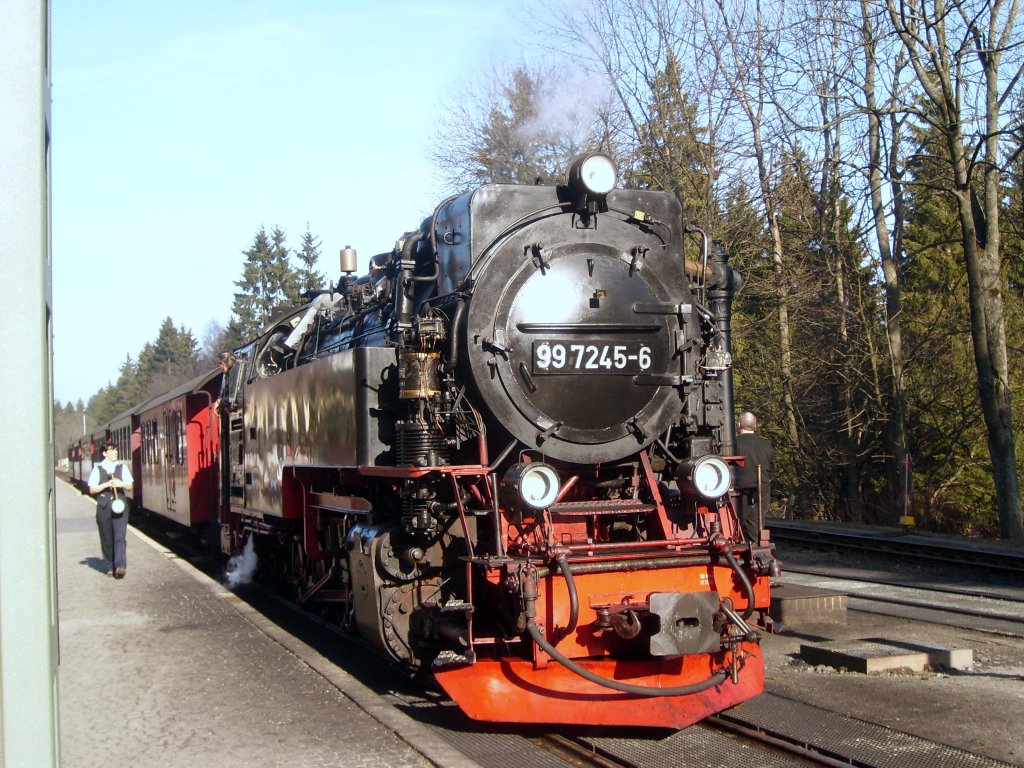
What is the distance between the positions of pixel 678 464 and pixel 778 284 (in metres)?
14.4

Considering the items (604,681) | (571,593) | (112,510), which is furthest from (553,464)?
(112,510)

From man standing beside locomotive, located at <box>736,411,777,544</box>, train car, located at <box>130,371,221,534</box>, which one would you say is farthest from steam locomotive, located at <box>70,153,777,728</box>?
train car, located at <box>130,371,221,534</box>

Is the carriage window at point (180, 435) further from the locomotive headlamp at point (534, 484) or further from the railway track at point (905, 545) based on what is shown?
the locomotive headlamp at point (534, 484)

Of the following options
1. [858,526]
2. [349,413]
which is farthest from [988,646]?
[858,526]

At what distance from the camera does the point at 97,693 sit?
638 centimetres

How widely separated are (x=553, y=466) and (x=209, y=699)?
2459 millimetres

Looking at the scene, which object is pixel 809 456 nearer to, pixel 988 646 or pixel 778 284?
pixel 778 284

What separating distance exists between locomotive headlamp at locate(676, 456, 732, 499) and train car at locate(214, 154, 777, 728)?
0.01 metres

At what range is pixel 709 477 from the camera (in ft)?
19.7

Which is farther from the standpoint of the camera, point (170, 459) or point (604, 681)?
point (170, 459)

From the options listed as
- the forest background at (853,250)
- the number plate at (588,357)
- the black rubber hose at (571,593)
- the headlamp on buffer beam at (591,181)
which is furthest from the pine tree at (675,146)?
the black rubber hose at (571,593)

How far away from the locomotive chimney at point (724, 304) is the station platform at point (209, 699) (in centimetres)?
276

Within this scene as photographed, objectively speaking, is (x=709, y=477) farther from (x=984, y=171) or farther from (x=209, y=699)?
(x=984, y=171)

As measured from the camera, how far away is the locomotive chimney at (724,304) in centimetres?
670
